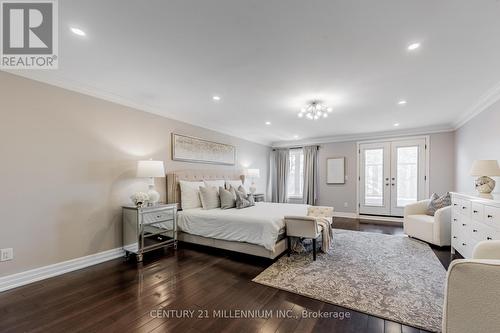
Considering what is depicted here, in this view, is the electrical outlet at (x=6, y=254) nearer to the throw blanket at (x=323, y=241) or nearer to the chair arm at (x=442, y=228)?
the throw blanket at (x=323, y=241)

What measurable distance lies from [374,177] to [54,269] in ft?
23.7

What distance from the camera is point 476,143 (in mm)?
3877

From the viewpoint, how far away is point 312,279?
251 centimetres

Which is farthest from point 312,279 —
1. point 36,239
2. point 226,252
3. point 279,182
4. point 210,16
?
point 279,182

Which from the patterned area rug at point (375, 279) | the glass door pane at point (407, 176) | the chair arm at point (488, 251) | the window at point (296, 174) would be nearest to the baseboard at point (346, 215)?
the glass door pane at point (407, 176)

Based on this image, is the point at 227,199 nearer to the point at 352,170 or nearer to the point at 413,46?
the point at 413,46

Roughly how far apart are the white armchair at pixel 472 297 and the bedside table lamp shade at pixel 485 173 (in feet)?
8.47

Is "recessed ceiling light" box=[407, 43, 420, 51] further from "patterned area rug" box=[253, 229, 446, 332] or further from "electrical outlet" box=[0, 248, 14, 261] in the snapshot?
"electrical outlet" box=[0, 248, 14, 261]

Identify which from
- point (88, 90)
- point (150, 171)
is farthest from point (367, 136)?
point (88, 90)

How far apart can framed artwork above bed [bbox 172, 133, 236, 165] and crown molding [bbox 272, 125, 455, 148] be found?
2.50 metres

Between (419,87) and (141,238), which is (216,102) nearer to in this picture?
(141,238)

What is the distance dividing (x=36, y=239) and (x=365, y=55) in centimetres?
433

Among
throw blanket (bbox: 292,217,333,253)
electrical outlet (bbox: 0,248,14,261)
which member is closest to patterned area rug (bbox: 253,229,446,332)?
throw blanket (bbox: 292,217,333,253)

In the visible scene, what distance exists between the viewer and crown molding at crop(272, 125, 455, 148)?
5.41 meters
